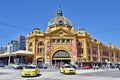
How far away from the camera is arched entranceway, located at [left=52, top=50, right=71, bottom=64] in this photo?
3282 inches

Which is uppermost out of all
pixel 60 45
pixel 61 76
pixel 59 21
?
pixel 59 21

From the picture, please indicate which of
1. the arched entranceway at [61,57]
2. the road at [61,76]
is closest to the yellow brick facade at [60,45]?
the arched entranceway at [61,57]

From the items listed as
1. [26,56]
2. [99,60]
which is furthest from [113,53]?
[26,56]

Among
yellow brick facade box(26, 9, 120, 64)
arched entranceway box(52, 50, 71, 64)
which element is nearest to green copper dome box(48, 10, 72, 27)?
yellow brick facade box(26, 9, 120, 64)

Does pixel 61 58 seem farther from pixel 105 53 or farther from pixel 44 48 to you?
pixel 105 53

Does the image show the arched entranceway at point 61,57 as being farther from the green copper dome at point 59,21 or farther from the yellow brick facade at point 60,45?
the green copper dome at point 59,21

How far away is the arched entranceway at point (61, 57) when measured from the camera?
83375 mm

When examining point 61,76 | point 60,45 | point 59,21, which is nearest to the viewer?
point 61,76

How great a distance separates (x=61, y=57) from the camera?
275 ft

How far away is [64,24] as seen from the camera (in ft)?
306

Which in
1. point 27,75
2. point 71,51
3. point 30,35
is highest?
point 30,35

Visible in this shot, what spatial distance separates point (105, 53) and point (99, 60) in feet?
39.8

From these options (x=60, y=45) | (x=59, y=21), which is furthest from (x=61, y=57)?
(x=59, y=21)

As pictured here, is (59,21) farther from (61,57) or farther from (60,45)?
(61,57)
